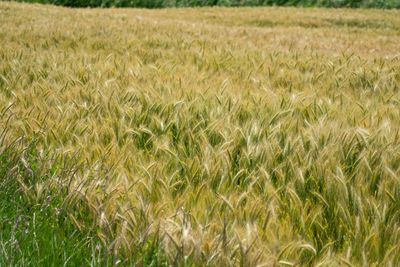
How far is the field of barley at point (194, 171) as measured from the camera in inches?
56.7

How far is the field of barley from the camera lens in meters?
1.44

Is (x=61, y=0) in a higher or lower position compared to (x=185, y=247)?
lower

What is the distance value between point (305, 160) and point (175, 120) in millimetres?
778

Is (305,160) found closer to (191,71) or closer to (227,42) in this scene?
(191,71)

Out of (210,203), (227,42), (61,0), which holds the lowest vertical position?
(61,0)

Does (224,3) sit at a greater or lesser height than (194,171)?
lesser

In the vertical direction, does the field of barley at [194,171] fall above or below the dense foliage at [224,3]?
above

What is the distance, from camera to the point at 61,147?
226 centimetres

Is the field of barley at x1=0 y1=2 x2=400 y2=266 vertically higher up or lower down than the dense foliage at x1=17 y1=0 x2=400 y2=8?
higher up

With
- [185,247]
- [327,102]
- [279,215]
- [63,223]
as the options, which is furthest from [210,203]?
[327,102]

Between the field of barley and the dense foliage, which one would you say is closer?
the field of barley

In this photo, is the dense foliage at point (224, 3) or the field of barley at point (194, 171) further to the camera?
the dense foliage at point (224, 3)

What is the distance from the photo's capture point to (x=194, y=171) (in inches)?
77.5

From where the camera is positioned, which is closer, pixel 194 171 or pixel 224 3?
pixel 194 171
